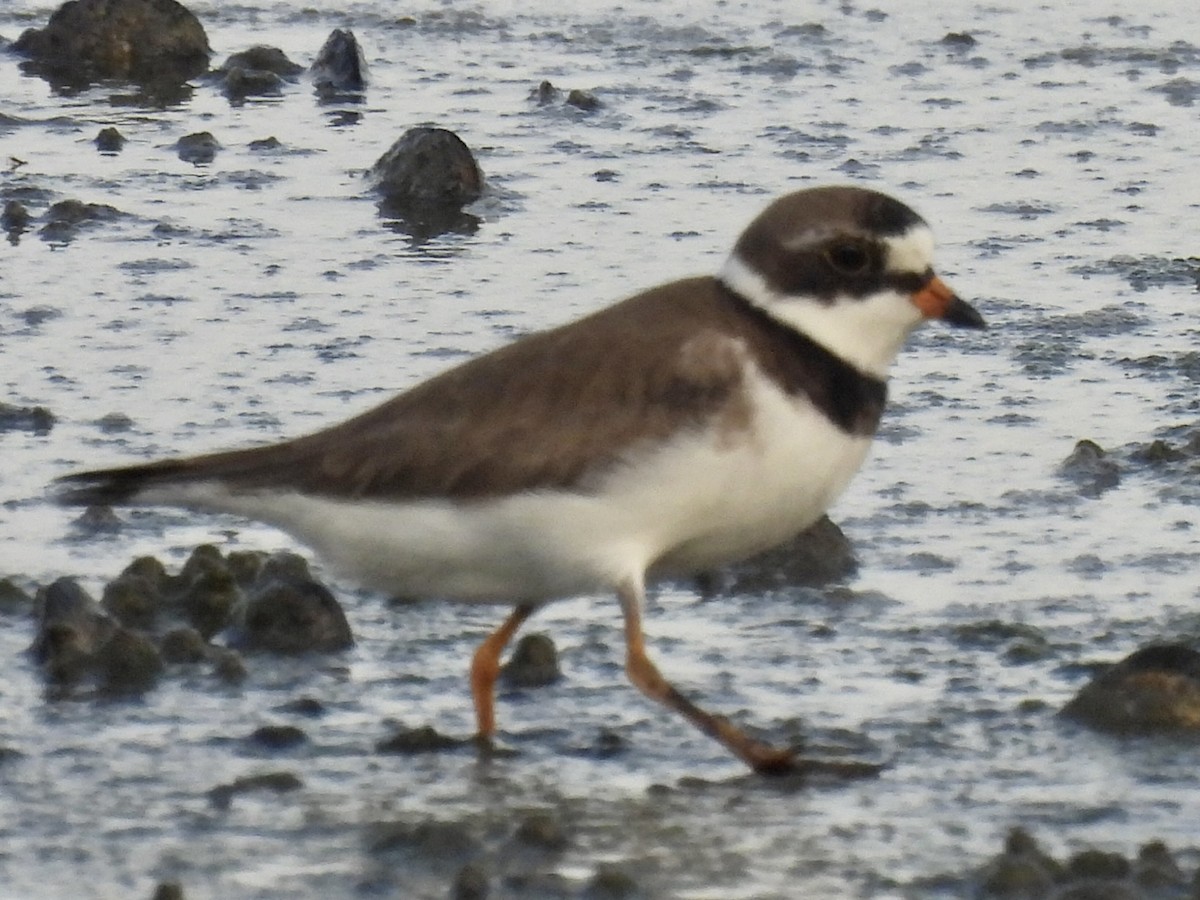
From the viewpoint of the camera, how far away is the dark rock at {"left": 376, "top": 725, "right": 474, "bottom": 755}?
5.07 m

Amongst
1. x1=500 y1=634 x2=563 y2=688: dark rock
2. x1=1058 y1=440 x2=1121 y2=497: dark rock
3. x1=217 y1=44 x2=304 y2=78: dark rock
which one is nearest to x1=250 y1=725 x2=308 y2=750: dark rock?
x1=500 y1=634 x2=563 y2=688: dark rock

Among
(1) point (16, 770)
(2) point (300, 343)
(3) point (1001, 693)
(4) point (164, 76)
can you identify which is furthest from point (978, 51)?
(1) point (16, 770)

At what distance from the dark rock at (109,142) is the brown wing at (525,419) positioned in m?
4.86

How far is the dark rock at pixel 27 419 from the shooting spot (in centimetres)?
694

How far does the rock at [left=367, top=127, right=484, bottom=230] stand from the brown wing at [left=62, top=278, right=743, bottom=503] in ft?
12.8

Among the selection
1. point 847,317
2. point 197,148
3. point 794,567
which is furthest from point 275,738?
point 197,148

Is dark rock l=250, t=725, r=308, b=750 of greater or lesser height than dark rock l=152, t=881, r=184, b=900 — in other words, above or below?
below

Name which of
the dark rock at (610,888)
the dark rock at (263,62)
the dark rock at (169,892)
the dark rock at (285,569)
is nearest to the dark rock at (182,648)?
the dark rock at (285,569)

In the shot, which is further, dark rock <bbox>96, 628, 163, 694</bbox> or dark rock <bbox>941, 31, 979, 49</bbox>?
dark rock <bbox>941, 31, 979, 49</bbox>

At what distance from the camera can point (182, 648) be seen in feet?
17.8

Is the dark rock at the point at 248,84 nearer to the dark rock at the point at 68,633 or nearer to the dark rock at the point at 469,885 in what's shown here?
the dark rock at the point at 68,633

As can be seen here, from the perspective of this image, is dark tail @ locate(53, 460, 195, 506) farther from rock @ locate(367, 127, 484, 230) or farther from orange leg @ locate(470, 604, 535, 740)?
rock @ locate(367, 127, 484, 230)

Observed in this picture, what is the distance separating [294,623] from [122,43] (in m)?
6.26

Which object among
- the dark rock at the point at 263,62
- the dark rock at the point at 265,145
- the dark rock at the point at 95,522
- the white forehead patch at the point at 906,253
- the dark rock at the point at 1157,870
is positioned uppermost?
the white forehead patch at the point at 906,253
